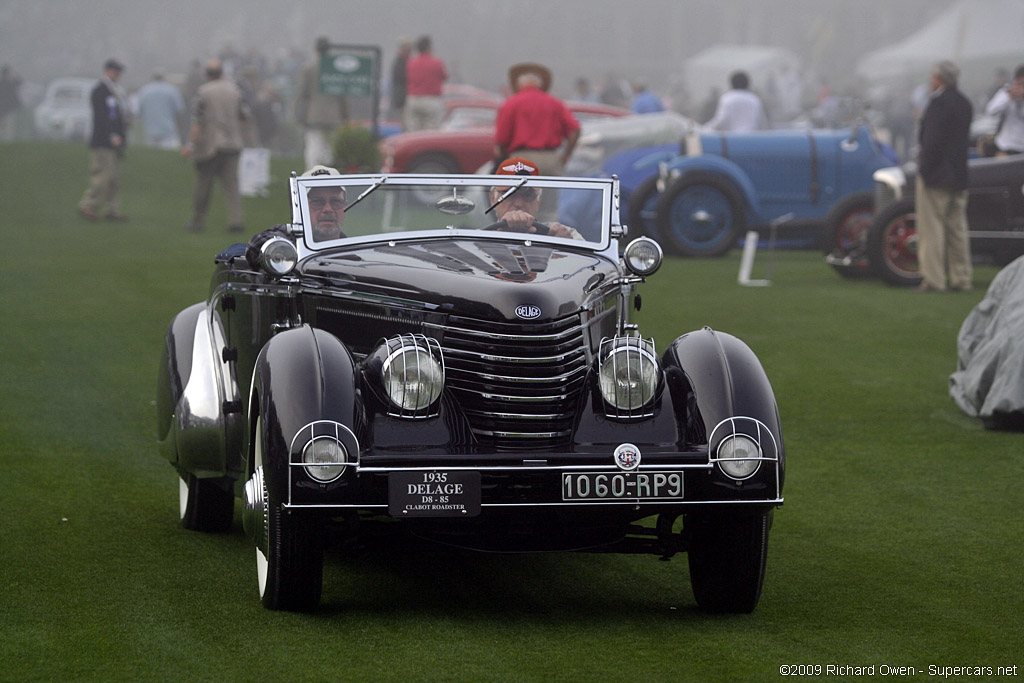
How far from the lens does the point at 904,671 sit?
14.7 feet

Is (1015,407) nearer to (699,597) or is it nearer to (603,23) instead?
(699,597)

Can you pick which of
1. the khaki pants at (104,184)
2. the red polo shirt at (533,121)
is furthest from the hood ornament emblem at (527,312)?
the khaki pants at (104,184)

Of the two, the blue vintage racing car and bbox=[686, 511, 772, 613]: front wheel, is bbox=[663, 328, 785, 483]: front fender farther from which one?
the blue vintage racing car

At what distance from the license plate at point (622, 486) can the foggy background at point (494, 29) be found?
209 ft

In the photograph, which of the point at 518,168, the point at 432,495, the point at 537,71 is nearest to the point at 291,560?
the point at 432,495

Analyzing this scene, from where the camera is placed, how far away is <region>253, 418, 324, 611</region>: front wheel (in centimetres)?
487

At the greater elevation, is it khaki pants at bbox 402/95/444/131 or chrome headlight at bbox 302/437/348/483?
khaki pants at bbox 402/95/444/131

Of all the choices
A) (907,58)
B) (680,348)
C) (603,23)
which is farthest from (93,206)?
(603,23)

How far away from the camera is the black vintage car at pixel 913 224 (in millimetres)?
14438

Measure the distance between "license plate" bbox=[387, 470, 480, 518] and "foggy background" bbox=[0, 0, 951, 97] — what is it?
6380cm

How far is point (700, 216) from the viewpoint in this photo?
16750 mm

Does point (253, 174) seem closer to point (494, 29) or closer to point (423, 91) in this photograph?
point (423, 91)

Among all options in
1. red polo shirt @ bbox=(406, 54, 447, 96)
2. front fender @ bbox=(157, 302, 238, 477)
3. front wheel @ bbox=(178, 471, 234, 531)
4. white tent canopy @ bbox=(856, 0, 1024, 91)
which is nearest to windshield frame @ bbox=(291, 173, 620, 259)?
front fender @ bbox=(157, 302, 238, 477)

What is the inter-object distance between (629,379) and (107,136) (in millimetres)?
15744
